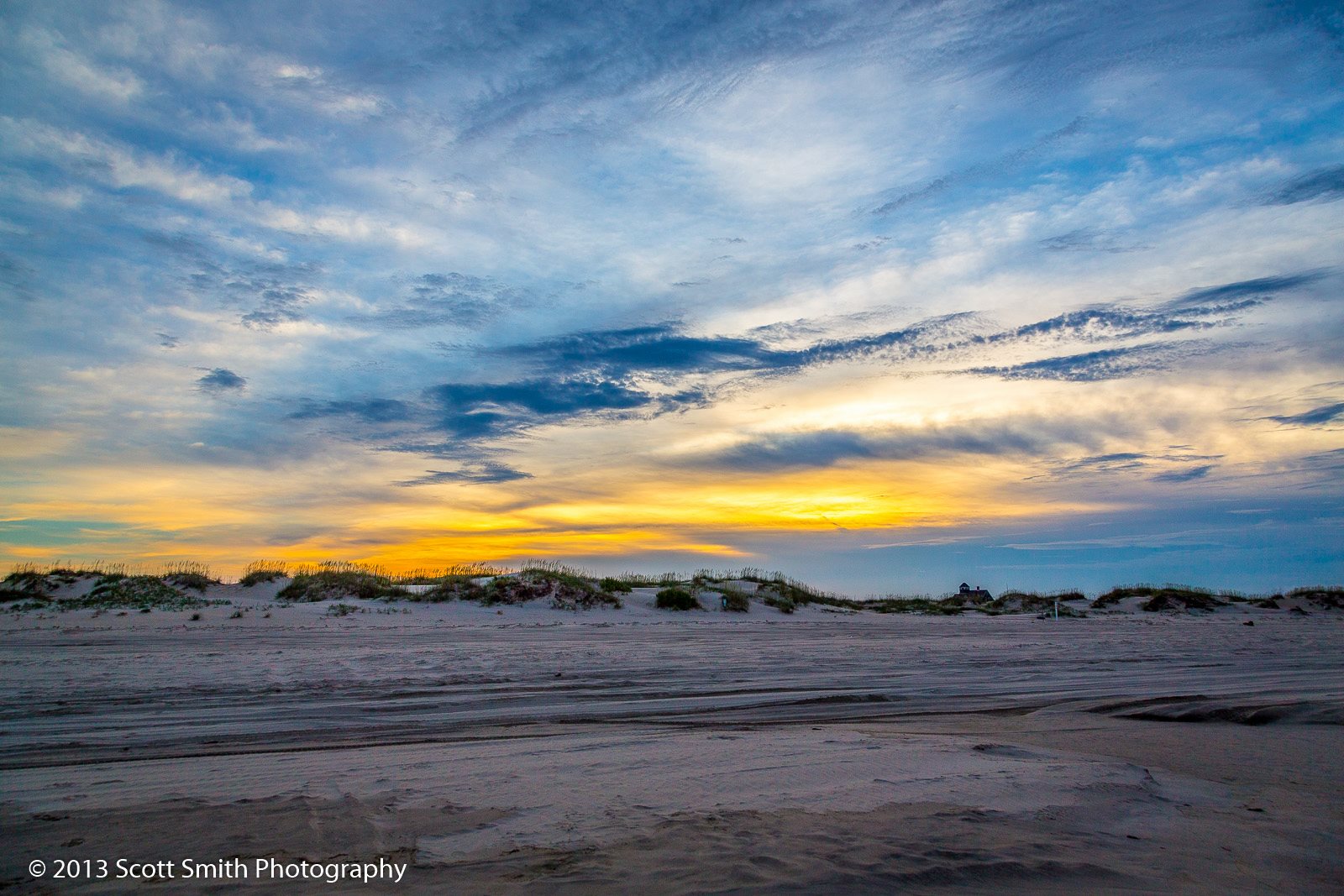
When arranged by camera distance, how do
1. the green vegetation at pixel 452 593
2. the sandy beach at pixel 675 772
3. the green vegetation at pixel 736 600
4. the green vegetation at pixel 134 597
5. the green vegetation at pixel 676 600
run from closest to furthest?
the sandy beach at pixel 675 772 → the green vegetation at pixel 134 597 → the green vegetation at pixel 452 593 → the green vegetation at pixel 676 600 → the green vegetation at pixel 736 600

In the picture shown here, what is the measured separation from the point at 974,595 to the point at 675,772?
29.5m

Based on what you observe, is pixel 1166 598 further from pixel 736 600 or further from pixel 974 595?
pixel 736 600

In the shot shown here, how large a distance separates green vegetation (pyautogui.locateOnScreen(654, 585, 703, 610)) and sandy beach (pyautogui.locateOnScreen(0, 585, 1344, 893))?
34.8 feet

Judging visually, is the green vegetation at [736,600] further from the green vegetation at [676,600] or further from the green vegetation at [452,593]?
the green vegetation at [452,593]

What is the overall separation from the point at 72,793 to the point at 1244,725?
747 cm

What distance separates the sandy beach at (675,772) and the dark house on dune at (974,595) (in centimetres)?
2072

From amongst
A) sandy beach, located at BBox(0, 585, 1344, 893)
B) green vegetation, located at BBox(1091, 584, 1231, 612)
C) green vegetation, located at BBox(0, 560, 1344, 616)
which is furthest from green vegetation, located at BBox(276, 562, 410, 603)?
green vegetation, located at BBox(1091, 584, 1231, 612)

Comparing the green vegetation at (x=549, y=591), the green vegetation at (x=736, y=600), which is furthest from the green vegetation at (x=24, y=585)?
the green vegetation at (x=736, y=600)

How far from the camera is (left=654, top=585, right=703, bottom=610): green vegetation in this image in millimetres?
19438

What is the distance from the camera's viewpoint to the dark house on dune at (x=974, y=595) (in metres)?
28.8

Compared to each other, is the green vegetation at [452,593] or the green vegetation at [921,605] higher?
the green vegetation at [452,593]

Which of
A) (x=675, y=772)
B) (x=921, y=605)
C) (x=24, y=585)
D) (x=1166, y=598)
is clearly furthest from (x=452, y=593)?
(x=1166, y=598)

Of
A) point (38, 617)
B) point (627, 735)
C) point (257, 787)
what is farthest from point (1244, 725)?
point (38, 617)

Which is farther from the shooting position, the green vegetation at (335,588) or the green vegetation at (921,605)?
the green vegetation at (921,605)
